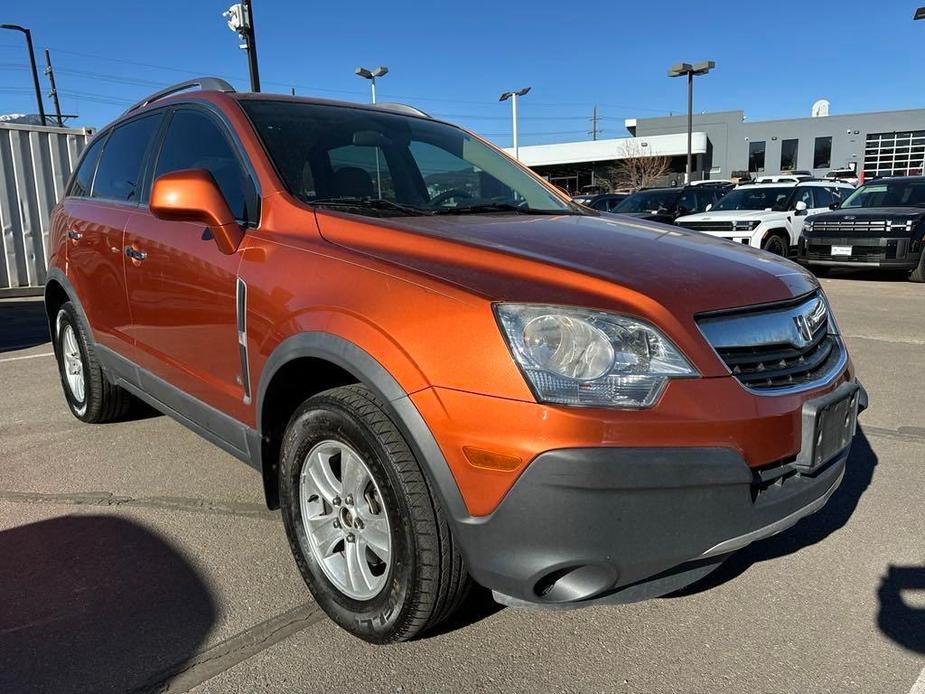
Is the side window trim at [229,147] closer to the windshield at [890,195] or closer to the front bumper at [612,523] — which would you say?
the front bumper at [612,523]

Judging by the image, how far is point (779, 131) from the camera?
5975cm

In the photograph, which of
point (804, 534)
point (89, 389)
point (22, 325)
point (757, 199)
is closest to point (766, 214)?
point (757, 199)

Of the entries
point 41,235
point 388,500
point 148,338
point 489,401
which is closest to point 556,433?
point 489,401

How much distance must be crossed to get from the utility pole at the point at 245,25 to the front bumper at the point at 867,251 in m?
10.1

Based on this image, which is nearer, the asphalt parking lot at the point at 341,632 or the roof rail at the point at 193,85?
Result: the asphalt parking lot at the point at 341,632

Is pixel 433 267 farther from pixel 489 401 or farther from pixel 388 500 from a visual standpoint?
pixel 388 500

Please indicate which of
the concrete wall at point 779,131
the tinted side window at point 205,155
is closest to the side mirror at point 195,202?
the tinted side window at point 205,155

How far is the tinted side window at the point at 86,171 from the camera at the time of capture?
14.5 ft

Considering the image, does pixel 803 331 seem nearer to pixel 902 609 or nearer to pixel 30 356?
pixel 902 609

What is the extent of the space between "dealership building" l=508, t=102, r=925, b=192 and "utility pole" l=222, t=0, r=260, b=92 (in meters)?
45.3

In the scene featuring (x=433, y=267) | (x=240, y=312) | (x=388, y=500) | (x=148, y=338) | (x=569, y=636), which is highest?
(x=433, y=267)

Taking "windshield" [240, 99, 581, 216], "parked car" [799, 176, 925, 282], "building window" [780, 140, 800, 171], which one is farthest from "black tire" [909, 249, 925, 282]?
"building window" [780, 140, 800, 171]

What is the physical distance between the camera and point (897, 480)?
352 centimetres

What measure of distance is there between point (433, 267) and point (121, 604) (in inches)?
66.9
